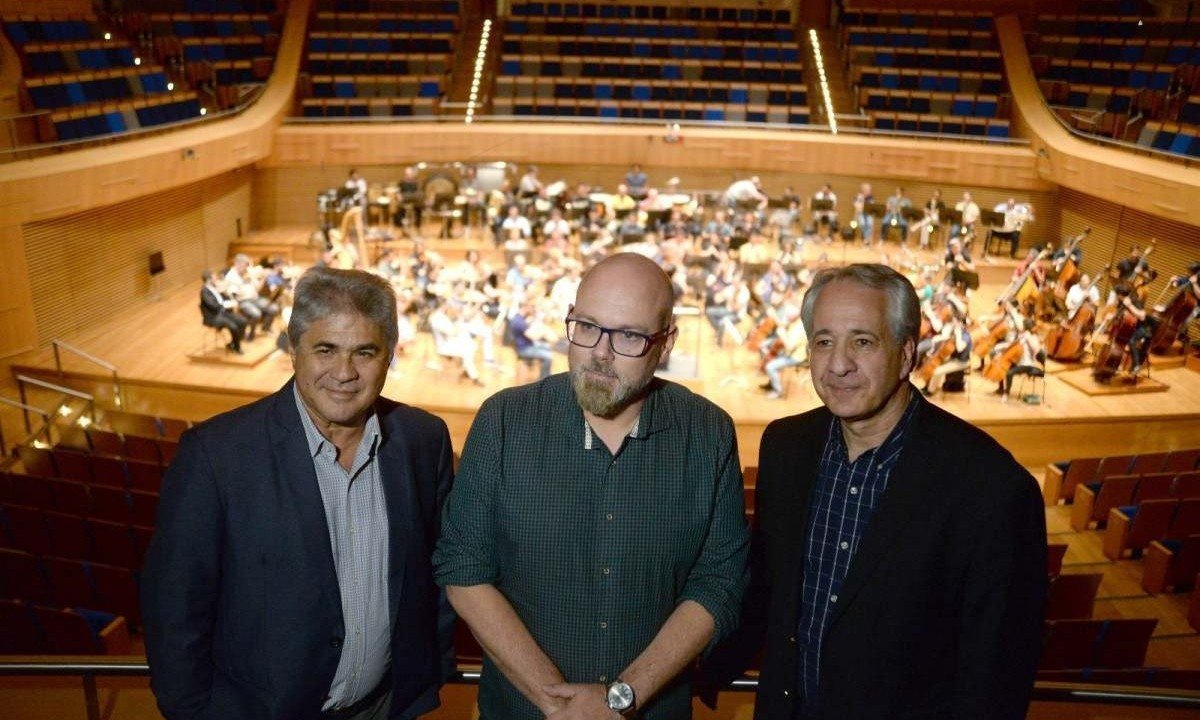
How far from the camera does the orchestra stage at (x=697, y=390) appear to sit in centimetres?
840

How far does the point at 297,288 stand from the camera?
1.82 metres

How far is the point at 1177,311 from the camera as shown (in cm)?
968

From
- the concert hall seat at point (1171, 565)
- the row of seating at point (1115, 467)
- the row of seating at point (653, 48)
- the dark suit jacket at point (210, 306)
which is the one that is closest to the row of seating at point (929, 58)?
the row of seating at point (653, 48)

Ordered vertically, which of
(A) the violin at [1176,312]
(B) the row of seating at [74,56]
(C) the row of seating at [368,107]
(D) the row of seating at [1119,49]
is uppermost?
(D) the row of seating at [1119,49]

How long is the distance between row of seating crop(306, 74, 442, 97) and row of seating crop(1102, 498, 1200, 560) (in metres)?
12.3

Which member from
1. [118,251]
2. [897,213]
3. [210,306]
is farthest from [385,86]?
[897,213]

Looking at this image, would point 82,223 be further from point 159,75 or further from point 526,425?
point 526,425

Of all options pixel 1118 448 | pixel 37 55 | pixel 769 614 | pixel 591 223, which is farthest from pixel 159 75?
pixel 769 614

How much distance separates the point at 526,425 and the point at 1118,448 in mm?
8396

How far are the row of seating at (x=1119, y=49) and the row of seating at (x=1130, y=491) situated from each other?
9677mm

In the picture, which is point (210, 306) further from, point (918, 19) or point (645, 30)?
point (918, 19)

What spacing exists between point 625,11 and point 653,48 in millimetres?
1639

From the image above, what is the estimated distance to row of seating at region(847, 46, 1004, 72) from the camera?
15.8 metres

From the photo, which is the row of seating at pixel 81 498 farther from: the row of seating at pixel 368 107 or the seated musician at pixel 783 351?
the row of seating at pixel 368 107
